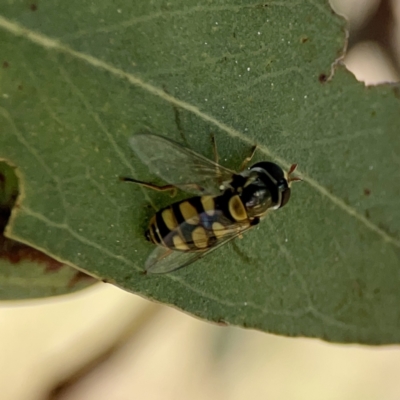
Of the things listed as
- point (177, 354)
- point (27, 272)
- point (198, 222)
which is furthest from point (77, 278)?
point (177, 354)

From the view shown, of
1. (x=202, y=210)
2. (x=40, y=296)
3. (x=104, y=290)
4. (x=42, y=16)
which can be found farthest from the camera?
(x=104, y=290)

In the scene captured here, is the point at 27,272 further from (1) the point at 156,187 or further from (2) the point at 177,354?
(2) the point at 177,354

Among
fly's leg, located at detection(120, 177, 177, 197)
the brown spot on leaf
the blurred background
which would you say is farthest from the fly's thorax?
the blurred background

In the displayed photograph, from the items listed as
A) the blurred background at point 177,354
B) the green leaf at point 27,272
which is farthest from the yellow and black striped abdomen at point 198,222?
the blurred background at point 177,354

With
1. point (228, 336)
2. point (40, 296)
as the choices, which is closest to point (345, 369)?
point (228, 336)

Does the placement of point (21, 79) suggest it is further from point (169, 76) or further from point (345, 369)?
point (345, 369)

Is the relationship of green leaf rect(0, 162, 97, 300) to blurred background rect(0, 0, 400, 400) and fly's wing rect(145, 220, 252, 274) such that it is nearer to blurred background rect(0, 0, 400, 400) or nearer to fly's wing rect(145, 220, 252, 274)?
fly's wing rect(145, 220, 252, 274)

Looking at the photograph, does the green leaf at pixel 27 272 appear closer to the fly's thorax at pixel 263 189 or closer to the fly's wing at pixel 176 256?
the fly's wing at pixel 176 256
